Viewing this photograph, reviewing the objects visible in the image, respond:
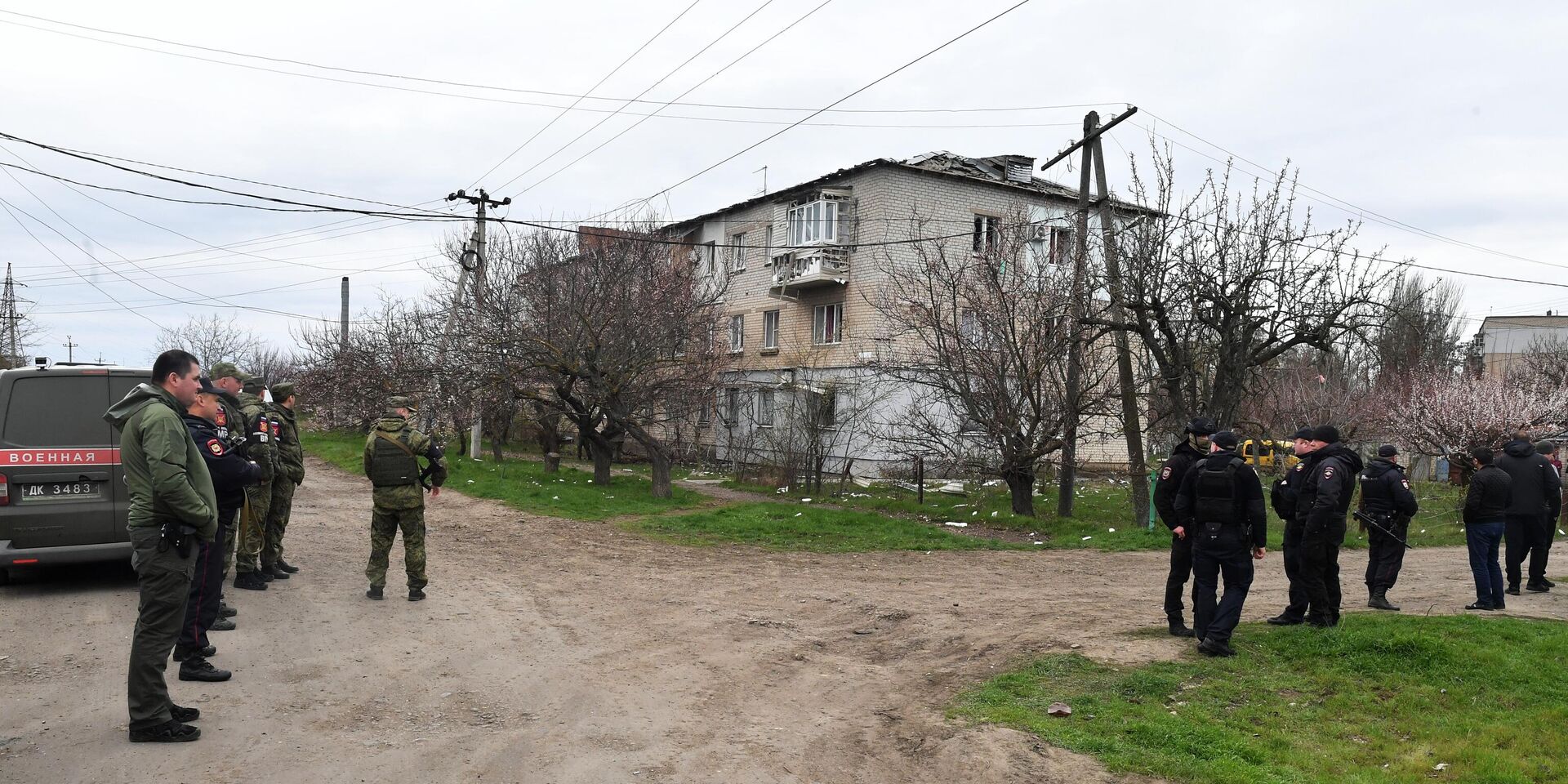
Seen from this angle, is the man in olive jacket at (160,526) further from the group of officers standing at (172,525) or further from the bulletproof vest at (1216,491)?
the bulletproof vest at (1216,491)

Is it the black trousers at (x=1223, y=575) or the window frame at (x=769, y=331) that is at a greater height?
the window frame at (x=769, y=331)

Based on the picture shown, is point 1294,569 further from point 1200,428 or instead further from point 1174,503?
point 1200,428

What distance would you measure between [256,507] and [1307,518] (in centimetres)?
954

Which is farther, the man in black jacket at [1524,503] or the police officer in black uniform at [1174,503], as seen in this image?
the man in black jacket at [1524,503]

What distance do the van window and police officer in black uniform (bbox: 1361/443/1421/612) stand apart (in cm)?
1192

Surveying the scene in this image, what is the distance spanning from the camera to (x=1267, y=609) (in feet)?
34.0

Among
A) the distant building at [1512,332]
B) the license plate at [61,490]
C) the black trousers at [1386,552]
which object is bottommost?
the black trousers at [1386,552]

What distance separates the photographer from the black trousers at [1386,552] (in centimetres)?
1020

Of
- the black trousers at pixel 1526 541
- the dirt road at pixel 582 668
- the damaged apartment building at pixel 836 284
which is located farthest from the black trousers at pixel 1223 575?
the damaged apartment building at pixel 836 284

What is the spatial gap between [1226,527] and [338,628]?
714 centimetres

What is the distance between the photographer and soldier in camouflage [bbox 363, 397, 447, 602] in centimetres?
942

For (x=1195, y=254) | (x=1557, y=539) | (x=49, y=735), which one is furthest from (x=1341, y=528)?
(x=1557, y=539)

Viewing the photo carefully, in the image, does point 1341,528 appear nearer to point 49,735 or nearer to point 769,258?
point 49,735

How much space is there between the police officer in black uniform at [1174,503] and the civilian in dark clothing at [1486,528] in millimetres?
3990
